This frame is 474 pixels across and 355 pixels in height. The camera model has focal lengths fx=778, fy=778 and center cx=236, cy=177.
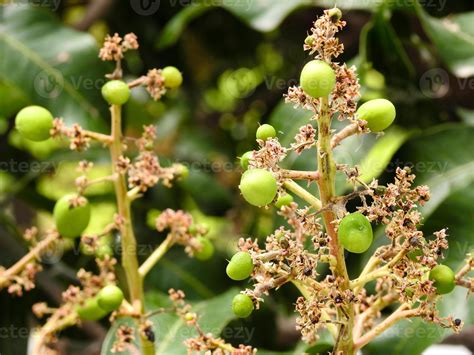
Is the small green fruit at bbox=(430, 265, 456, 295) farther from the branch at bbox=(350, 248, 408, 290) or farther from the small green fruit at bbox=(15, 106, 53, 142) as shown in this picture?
the small green fruit at bbox=(15, 106, 53, 142)

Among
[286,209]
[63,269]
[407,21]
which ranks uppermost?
[407,21]

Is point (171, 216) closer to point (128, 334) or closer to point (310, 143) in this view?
point (128, 334)

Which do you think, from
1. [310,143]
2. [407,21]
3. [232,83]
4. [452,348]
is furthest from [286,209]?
Answer: [232,83]

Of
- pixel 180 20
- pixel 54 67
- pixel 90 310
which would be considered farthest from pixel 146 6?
pixel 90 310

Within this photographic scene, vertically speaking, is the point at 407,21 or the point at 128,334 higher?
the point at 407,21

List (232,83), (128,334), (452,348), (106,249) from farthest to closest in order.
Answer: (232,83) < (452,348) < (106,249) < (128,334)

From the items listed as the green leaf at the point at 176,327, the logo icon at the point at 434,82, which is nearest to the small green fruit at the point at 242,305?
the green leaf at the point at 176,327
